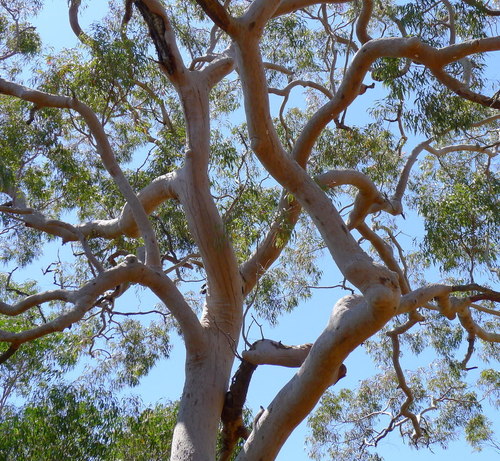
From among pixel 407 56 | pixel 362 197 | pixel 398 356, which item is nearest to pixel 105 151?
pixel 362 197

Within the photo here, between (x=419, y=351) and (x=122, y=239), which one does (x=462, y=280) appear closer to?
(x=419, y=351)

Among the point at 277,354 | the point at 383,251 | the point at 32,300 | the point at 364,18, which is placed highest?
the point at 364,18

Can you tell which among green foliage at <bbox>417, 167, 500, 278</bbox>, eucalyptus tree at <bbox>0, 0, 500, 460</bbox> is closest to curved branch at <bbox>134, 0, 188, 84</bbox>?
eucalyptus tree at <bbox>0, 0, 500, 460</bbox>

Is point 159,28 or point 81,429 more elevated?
point 159,28

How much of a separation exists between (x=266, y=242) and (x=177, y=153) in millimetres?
2066

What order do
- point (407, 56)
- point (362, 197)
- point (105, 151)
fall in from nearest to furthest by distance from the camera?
point (407, 56) → point (105, 151) → point (362, 197)

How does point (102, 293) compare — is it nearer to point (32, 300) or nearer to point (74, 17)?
point (32, 300)

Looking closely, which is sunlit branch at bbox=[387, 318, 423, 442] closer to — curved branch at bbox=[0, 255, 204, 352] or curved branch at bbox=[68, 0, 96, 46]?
curved branch at bbox=[0, 255, 204, 352]

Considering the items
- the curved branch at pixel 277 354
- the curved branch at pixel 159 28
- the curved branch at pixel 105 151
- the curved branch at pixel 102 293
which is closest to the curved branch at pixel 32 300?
the curved branch at pixel 102 293

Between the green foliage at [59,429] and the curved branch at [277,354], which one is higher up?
the green foliage at [59,429]

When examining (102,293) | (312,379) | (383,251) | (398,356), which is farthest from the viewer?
(398,356)

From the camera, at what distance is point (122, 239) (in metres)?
7.48

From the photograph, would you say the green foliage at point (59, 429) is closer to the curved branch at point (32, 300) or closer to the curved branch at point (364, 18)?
the curved branch at point (32, 300)

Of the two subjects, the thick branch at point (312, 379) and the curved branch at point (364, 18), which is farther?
the curved branch at point (364, 18)
